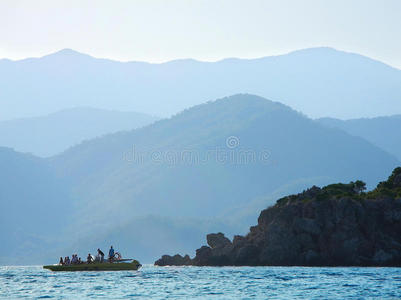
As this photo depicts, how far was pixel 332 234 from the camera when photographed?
158 meters

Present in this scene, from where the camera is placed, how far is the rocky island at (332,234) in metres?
155

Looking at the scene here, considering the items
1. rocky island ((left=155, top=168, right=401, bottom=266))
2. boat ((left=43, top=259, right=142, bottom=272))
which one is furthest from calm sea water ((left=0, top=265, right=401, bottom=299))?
rocky island ((left=155, top=168, right=401, bottom=266))

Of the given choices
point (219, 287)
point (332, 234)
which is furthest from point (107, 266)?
point (332, 234)

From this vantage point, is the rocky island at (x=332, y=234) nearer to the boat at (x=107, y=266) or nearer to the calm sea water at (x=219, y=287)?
the calm sea water at (x=219, y=287)

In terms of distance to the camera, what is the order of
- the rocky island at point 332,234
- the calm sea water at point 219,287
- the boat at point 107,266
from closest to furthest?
the calm sea water at point 219,287 < the boat at point 107,266 < the rocky island at point 332,234

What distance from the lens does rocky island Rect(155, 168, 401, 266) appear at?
154750 mm

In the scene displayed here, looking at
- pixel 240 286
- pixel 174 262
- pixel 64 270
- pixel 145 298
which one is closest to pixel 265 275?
pixel 240 286

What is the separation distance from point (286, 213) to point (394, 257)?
23.1 metres

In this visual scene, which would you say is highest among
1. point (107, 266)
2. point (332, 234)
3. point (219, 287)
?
point (332, 234)

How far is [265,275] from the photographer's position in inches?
4818

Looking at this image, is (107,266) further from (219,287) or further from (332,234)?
(332,234)

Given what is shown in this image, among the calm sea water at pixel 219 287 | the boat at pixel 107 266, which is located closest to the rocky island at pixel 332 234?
the calm sea water at pixel 219 287

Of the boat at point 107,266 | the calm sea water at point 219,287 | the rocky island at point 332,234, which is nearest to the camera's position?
the calm sea water at point 219,287

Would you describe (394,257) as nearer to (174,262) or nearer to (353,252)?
(353,252)
